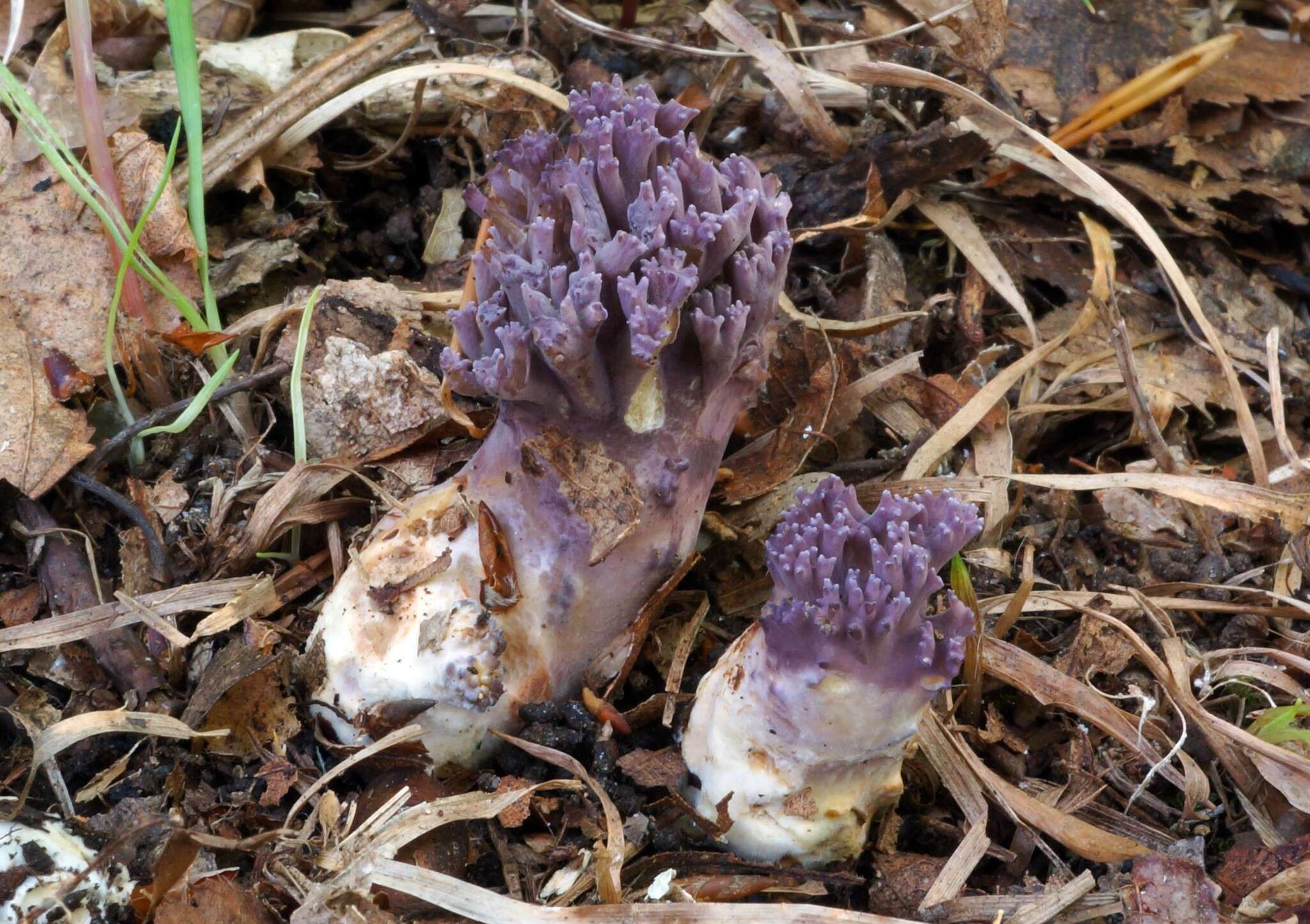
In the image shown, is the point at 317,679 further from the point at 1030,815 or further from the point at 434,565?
the point at 1030,815

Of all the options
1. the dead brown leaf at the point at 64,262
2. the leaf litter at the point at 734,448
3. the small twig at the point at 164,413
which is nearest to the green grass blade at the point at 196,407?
the small twig at the point at 164,413

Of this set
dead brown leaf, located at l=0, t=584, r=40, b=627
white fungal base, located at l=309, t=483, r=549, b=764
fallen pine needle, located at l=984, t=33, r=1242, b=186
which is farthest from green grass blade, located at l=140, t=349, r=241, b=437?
fallen pine needle, located at l=984, t=33, r=1242, b=186

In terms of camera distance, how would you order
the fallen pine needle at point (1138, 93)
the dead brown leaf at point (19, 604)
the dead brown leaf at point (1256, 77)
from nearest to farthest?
the dead brown leaf at point (19, 604)
the fallen pine needle at point (1138, 93)
the dead brown leaf at point (1256, 77)

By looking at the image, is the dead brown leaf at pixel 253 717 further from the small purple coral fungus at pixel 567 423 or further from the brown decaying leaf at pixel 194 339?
the brown decaying leaf at pixel 194 339

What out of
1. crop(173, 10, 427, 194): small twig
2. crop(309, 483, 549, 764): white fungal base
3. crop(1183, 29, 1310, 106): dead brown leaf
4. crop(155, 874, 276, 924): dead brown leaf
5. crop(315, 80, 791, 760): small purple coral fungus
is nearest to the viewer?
crop(155, 874, 276, 924): dead brown leaf

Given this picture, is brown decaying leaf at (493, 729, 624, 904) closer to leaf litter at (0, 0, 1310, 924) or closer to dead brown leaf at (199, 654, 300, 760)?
leaf litter at (0, 0, 1310, 924)

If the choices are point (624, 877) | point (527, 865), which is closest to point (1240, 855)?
point (624, 877)
